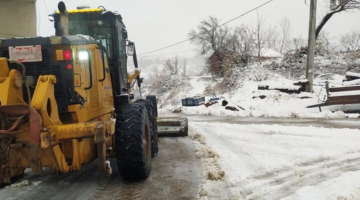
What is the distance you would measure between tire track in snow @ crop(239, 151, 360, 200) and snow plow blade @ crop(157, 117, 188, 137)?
4250 millimetres

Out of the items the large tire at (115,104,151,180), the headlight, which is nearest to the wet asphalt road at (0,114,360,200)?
the large tire at (115,104,151,180)

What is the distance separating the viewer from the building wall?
1302 centimetres

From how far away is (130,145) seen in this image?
15.3 ft

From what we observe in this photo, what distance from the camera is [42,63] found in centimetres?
429

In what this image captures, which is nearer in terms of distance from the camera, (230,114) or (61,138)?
(61,138)

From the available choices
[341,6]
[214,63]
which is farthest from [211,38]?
[341,6]

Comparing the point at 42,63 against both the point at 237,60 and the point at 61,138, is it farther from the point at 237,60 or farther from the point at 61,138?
the point at 237,60

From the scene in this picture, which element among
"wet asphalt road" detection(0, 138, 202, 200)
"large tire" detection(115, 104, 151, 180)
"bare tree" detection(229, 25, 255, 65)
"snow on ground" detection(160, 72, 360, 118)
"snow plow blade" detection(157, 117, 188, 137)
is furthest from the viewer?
"bare tree" detection(229, 25, 255, 65)

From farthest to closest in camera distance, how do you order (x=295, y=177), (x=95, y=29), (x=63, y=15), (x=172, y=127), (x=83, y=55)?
(x=172, y=127) → (x=95, y=29) → (x=63, y=15) → (x=295, y=177) → (x=83, y=55)

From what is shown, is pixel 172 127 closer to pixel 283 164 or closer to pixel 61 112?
pixel 283 164

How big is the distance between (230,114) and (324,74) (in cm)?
952

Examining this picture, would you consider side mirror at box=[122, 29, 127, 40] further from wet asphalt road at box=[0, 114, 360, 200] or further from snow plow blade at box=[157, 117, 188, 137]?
snow plow blade at box=[157, 117, 188, 137]

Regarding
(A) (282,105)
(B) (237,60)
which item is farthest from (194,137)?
(B) (237,60)

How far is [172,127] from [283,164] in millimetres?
4827
